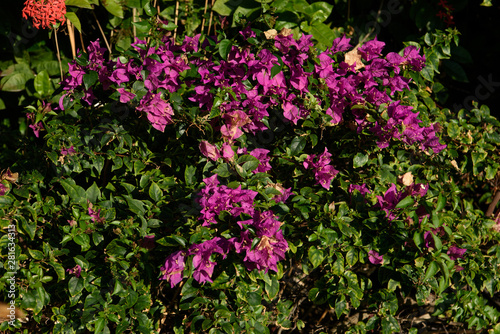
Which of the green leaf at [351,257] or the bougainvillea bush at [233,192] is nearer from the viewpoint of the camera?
the bougainvillea bush at [233,192]

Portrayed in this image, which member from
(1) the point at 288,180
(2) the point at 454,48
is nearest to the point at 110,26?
(1) the point at 288,180

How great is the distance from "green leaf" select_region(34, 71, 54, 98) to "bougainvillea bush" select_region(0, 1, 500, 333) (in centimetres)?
46

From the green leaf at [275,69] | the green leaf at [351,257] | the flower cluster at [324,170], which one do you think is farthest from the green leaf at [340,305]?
the green leaf at [275,69]

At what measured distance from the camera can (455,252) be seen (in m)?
1.58

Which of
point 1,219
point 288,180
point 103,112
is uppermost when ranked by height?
point 103,112

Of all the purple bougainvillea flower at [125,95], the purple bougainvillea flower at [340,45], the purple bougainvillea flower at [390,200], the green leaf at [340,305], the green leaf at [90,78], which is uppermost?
the purple bougainvillea flower at [340,45]

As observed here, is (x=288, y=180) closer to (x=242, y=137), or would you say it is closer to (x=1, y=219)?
(x=242, y=137)

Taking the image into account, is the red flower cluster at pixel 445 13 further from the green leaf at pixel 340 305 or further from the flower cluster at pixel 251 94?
the green leaf at pixel 340 305

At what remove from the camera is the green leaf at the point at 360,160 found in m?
1.67

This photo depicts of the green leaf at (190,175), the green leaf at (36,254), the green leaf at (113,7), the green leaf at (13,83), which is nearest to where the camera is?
the green leaf at (36,254)

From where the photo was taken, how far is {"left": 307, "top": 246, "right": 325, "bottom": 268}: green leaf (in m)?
1.48

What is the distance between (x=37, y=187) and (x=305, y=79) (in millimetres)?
963

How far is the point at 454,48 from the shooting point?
2570mm

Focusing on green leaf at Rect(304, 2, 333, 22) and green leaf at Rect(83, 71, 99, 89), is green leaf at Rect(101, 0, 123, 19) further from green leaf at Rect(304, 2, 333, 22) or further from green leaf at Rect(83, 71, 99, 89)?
green leaf at Rect(304, 2, 333, 22)
